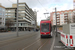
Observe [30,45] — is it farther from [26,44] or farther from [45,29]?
[45,29]

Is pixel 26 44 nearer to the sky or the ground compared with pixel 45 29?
nearer to the ground

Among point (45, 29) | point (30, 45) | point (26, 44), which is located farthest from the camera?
point (45, 29)

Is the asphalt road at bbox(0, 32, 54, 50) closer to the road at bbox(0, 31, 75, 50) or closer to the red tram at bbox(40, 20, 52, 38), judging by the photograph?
the road at bbox(0, 31, 75, 50)

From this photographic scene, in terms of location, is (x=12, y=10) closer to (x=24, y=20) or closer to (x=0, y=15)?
(x=24, y=20)

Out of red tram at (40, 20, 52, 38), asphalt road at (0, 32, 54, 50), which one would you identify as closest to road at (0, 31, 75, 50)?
asphalt road at (0, 32, 54, 50)

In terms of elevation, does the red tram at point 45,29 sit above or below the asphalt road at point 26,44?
above

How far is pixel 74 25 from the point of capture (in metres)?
7.26

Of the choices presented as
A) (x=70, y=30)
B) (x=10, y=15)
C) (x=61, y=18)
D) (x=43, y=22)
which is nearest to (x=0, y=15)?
(x=10, y=15)

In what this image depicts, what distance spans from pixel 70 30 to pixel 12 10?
252 feet

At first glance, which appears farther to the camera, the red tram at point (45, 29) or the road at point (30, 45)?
the red tram at point (45, 29)

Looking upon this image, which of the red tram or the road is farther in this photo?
the red tram

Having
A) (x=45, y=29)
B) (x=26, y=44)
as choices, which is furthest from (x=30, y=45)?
(x=45, y=29)

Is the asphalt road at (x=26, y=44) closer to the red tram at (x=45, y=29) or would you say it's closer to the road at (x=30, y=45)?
the road at (x=30, y=45)

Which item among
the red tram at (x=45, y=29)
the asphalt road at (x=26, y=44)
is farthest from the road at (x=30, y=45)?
the red tram at (x=45, y=29)
